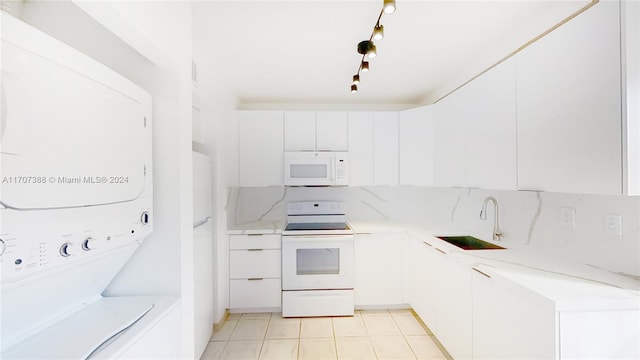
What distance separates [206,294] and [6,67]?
1.93 meters

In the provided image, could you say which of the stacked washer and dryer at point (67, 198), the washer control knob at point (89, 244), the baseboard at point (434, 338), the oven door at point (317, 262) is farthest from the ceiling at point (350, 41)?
the baseboard at point (434, 338)

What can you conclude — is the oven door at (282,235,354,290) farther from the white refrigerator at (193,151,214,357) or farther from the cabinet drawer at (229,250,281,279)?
the white refrigerator at (193,151,214,357)

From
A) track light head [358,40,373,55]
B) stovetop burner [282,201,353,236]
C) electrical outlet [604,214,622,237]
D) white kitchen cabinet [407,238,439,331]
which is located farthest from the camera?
stovetop burner [282,201,353,236]

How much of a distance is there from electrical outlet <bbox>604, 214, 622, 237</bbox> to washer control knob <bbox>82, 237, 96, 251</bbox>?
232 centimetres

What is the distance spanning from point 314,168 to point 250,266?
3.97ft

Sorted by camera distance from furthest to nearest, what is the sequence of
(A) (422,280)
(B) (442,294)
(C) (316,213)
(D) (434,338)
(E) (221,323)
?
(C) (316,213) < (E) (221,323) < (A) (422,280) < (D) (434,338) < (B) (442,294)

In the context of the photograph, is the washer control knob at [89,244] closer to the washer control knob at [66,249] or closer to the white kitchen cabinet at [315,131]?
the washer control knob at [66,249]

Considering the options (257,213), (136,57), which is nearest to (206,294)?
(257,213)

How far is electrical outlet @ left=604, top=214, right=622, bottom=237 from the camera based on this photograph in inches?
50.8

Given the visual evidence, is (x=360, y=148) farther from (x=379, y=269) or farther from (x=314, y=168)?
(x=379, y=269)

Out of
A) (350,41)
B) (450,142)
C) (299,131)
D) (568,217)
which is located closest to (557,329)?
(568,217)

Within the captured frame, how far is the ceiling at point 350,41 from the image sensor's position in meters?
1.46

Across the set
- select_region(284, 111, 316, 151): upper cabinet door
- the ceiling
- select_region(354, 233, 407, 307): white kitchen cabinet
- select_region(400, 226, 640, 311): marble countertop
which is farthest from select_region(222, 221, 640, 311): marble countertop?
select_region(284, 111, 316, 151): upper cabinet door

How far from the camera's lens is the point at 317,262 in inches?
100
